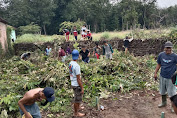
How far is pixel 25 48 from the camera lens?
48.9 ft

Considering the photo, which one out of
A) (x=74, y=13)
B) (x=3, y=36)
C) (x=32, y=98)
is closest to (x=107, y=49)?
(x=32, y=98)

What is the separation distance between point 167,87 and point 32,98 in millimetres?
3351

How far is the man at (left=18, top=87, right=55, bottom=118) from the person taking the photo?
259 centimetres

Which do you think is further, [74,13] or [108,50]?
[74,13]

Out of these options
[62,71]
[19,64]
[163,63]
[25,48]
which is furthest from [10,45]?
[163,63]

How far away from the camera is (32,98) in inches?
105

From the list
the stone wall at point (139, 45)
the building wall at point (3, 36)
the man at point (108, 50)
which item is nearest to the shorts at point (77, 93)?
the man at point (108, 50)

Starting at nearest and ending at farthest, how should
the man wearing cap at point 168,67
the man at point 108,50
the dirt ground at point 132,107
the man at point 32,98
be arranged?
the man at point 32,98 → the man wearing cap at point 168,67 → the dirt ground at point 132,107 → the man at point 108,50

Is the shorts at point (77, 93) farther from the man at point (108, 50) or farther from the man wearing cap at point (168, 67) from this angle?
the man at point (108, 50)

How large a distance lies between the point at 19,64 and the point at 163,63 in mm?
7367

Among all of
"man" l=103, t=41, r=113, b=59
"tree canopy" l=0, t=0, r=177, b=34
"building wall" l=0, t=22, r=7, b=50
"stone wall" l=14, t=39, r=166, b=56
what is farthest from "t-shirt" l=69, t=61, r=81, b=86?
"tree canopy" l=0, t=0, r=177, b=34

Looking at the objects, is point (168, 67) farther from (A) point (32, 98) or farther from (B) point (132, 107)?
(A) point (32, 98)

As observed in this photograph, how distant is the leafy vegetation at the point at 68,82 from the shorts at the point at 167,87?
1.60 metres

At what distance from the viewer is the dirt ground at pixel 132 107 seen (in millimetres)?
4195
